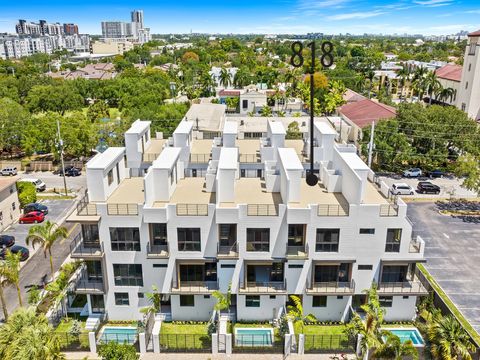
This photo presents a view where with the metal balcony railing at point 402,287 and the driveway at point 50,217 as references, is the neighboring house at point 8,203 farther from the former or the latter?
the metal balcony railing at point 402,287

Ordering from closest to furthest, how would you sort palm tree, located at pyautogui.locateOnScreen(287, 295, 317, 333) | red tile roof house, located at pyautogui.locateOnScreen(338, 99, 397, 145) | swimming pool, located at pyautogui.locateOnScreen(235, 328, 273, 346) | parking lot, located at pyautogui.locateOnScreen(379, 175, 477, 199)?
1. palm tree, located at pyautogui.locateOnScreen(287, 295, 317, 333)
2. swimming pool, located at pyautogui.locateOnScreen(235, 328, 273, 346)
3. parking lot, located at pyautogui.locateOnScreen(379, 175, 477, 199)
4. red tile roof house, located at pyautogui.locateOnScreen(338, 99, 397, 145)

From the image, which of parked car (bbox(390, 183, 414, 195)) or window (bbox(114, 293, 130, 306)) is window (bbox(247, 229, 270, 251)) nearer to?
window (bbox(114, 293, 130, 306))

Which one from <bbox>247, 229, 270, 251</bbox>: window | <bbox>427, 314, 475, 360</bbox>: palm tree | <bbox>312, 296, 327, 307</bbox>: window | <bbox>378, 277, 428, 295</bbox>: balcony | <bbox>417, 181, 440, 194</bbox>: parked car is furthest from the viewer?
<bbox>417, 181, 440, 194</bbox>: parked car

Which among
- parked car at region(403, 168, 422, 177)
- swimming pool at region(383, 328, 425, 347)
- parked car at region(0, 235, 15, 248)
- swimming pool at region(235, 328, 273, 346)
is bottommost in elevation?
swimming pool at region(383, 328, 425, 347)

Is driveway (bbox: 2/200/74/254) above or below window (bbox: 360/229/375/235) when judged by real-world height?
below

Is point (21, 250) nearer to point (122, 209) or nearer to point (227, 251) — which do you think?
point (122, 209)

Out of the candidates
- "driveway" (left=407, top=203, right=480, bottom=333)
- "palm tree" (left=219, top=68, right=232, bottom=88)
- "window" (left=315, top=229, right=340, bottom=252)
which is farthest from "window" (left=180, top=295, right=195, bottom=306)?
"palm tree" (left=219, top=68, right=232, bottom=88)

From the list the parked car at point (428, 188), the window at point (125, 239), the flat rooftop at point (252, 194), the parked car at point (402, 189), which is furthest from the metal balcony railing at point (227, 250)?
the parked car at point (428, 188)
